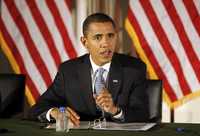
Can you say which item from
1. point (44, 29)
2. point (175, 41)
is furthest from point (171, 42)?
point (44, 29)

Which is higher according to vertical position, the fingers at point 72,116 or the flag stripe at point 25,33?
the flag stripe at point 25,33

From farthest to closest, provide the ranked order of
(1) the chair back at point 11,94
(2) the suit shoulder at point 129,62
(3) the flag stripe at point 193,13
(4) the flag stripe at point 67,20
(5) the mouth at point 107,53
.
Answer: (4) the flag stripe at point 67,20 → (3) the flag stripe at point 193,13 → (1) the chair back at point 11,94 → (2) the suit shoulder at point 129,62 → (5) the mouth at point 107,53

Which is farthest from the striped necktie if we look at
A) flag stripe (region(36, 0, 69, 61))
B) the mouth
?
flag stripe (region(36, 0, 69, 61))

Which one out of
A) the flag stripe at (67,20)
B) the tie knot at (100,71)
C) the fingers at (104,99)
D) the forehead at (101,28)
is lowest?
the fingers at (104,99)

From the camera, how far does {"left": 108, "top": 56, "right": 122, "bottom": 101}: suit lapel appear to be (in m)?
3.32

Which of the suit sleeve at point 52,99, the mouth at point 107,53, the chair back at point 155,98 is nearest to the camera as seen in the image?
the mouth at point 107,53

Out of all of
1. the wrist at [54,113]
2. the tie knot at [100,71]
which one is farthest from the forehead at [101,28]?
the wrist at [54,113]

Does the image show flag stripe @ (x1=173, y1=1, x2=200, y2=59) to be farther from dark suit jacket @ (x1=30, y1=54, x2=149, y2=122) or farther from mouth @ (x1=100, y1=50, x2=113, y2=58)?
mouth @ (x1=100, y1=50, x2=113, y2=58)

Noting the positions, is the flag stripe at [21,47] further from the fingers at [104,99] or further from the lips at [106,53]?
the fingers at [104,99]

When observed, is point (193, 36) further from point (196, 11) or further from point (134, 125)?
point (134, 125)

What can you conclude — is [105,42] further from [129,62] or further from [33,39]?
[33,39]

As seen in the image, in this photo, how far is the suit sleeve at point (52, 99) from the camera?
329 cm

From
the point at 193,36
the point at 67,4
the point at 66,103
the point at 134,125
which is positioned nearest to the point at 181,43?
the point at 193,36

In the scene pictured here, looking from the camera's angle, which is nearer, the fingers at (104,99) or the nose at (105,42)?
the fingers at (104,99)
